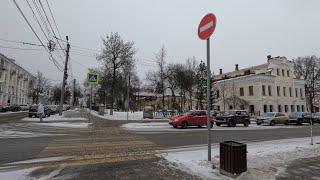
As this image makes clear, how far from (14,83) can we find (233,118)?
272ft

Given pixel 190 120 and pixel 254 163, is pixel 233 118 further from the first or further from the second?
pixel 254 163

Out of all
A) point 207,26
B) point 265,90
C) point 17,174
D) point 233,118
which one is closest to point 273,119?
point 233,118

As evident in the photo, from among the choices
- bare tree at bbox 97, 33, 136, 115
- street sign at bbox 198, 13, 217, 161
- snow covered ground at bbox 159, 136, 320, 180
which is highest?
bare tree at bbox 97, 33, 136, 115

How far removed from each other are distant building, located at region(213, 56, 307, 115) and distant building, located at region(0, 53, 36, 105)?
54.3 m

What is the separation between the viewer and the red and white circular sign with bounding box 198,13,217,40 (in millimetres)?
7762

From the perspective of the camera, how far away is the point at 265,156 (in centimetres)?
970

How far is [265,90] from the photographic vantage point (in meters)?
56.1

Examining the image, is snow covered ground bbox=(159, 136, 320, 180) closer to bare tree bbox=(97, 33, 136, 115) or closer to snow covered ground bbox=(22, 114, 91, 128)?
snow covered ground bbox=(22, 114, 91, 128)

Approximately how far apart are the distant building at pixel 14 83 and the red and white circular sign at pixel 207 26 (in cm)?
7215

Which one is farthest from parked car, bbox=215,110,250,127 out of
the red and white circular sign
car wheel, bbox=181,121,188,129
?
the red and white circular sign

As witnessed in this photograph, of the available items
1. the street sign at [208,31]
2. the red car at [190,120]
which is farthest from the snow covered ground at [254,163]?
the red car at [190,120]

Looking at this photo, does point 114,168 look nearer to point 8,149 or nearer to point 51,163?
point 51,163

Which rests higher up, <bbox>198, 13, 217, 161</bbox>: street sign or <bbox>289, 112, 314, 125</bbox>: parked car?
<bbox>198, 13, 217, 161</bbox>: street sign

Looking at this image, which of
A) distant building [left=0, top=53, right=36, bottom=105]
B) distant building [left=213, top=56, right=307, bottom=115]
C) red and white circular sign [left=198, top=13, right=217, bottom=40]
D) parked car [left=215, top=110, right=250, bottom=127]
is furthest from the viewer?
distant building [left=0, top=53, right=36, bottom=105]
